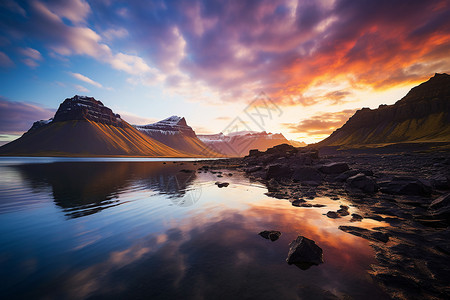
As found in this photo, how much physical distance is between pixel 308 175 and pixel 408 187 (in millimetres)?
11941

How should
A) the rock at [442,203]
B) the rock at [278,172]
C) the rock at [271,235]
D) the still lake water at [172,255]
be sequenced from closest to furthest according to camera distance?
the still lake water at [172,255]
the rock at [271,235]
the rock at [442,203]
the rock at [278,172]

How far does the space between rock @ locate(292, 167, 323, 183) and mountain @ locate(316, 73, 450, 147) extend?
162528mm

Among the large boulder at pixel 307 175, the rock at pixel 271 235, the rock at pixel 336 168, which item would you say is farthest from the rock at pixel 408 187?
the rock at pixel 271 235

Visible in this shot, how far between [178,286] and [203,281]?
824 millimetres

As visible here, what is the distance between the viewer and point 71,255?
25.1 feet

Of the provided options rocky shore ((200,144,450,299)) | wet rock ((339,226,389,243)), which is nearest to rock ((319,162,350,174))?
rocky shore ((200,144,450,299))

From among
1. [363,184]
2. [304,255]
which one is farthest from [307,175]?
[304,255]

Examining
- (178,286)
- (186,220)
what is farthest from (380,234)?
(186,220)

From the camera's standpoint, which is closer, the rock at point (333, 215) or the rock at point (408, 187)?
the rock at point (333, 215)

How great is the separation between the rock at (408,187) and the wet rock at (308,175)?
884 cm

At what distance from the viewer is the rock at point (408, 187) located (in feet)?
53.6

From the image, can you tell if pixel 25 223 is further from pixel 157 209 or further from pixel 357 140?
pixel 357 140

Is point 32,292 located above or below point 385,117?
below

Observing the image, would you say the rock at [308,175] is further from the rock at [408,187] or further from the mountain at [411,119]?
the mountain at [411,119]
